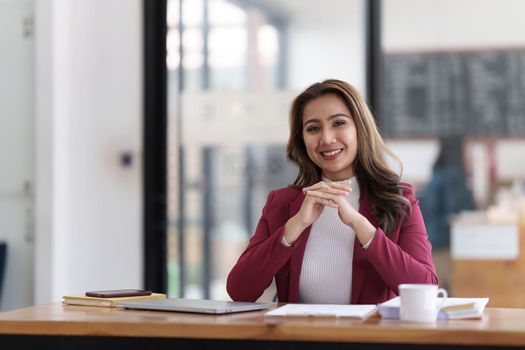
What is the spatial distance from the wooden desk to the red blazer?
0.36m

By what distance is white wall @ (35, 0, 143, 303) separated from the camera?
187 inches

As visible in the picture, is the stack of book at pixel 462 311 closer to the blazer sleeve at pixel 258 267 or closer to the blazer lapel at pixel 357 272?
the blazer lapel at pixel 357 272

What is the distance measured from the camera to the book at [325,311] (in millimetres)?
2100

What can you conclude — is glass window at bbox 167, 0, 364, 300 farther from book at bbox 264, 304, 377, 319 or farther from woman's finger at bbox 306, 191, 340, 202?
book at bbox 264, 304, 377, 319

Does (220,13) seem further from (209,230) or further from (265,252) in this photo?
(265,252)

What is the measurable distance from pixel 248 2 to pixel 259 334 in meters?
3.32

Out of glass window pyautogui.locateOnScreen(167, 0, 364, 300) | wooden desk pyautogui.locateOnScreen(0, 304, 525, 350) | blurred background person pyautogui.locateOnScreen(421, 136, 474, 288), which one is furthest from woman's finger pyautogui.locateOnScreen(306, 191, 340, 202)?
blurred background person pyautogui.locateOnScreen(421, 136, 474, 288)

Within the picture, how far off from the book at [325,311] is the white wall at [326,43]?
8.92 ft

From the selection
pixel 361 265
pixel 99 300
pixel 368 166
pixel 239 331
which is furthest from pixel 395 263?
pixel 99 300

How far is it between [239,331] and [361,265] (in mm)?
751

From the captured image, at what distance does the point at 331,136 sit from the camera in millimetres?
2781

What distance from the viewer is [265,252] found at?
270 centimetres

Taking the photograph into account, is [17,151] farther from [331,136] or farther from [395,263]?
[395,263]

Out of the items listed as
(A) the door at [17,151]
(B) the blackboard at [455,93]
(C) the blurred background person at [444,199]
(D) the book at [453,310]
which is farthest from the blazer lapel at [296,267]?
(B) the blackboard at [455,93]
